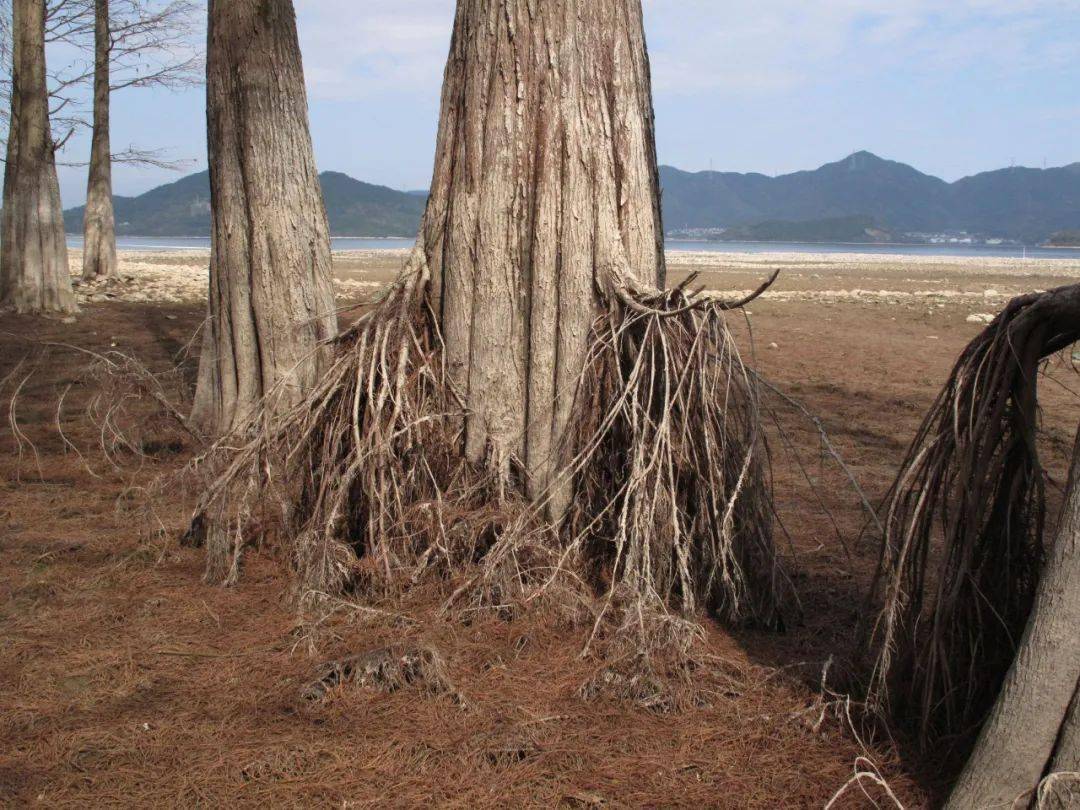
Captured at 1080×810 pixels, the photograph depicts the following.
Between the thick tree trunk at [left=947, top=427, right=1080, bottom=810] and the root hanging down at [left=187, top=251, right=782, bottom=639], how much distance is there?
4.46 ft

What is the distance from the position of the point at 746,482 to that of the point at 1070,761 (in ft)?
6.19

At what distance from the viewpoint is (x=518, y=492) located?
4.50 metres

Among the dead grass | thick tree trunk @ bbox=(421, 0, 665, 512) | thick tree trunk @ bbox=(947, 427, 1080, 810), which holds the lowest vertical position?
the dead grass

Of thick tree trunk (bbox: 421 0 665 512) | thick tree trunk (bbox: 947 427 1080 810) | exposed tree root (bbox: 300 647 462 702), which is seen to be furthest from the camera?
thick tree trunk (bbox: 421 0 665 512)

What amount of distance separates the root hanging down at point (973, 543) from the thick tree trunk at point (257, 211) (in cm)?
384

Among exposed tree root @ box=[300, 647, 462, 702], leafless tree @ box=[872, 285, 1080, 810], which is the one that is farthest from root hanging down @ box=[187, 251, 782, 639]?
leafless tree @ box=[872, 285, 1080, 810]

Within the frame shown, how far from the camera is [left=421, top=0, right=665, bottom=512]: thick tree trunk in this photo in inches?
173

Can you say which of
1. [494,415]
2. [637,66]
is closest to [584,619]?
[494,415]

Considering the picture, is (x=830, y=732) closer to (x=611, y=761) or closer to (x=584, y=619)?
(x=611, y=761)

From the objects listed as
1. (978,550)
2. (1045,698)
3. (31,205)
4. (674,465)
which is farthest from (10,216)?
(1045,698)

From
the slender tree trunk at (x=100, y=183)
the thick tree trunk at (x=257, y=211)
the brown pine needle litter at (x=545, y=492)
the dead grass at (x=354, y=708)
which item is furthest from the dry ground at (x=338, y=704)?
the slender tree trunk at (x=100, y=183)

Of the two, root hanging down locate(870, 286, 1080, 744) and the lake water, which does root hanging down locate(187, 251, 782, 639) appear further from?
the lake water

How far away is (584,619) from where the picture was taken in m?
4.02

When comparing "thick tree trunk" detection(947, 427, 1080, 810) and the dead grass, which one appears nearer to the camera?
"thick tree trunk" detection(947, 427, 1080, 810)
